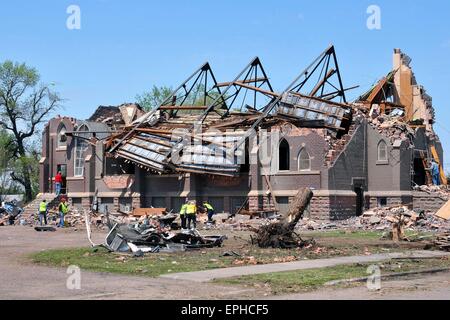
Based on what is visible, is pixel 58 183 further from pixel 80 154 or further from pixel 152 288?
pixel 152 288

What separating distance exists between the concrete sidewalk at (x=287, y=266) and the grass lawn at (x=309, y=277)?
1.62 feet

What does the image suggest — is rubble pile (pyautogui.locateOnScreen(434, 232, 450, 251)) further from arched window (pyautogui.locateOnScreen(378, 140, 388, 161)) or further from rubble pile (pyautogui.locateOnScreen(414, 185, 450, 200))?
arched window (pyautogui.locateOnScreen(378, 140, 388, 161))

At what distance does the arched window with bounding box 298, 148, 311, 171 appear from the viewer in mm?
42856

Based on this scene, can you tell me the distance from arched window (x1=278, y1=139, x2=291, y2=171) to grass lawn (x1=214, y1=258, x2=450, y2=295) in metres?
25.8

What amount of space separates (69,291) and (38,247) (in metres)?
13.1

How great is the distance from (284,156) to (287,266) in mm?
27966

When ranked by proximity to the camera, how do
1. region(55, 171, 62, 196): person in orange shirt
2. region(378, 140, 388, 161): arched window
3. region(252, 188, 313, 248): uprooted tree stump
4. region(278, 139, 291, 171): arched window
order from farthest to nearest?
Answer: region(55, 171, 62, 196): person in orange shirt, region(278, 139, 291, 171): arched window, region(378, 140, 388, 161): arched window, region(252, 188, 313, 248): uprooted tree stump

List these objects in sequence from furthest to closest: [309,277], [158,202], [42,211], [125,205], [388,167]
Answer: [125,205] → [158,202] → [388,167] → [42,211] → [309,277]

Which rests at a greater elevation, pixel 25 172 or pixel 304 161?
pixel 25 172

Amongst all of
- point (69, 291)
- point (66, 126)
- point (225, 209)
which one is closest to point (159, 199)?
point (225, 209)

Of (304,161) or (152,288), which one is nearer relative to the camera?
(152,288)

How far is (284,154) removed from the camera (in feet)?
148

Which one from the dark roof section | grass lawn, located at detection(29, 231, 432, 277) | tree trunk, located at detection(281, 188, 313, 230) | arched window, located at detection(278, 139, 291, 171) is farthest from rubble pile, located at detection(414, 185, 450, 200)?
the dark roof section

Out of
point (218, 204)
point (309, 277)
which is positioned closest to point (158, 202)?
point (218, 204)
